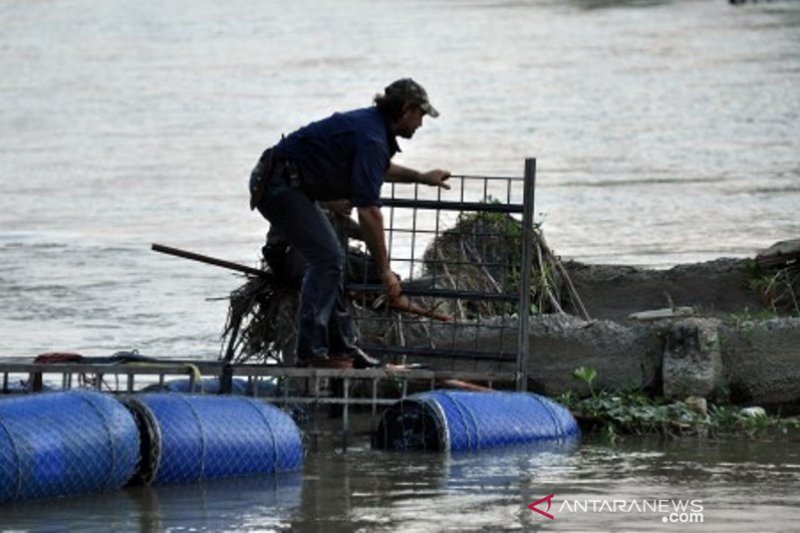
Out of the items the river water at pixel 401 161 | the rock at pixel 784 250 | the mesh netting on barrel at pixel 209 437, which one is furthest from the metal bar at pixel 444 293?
the rock at pixel 784 250

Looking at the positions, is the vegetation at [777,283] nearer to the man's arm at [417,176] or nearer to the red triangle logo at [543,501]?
the man's arm at [417,176]

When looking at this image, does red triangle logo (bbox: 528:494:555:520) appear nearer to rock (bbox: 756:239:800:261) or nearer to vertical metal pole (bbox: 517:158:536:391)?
vertical metal pole (bbox: 517:158:536:391)

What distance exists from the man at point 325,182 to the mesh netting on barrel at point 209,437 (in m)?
1.02

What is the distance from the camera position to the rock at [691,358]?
12.7 m

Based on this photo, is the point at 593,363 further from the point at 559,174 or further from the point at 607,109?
the point at 607,109

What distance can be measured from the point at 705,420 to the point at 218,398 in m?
2.82

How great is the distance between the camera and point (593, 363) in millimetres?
12859

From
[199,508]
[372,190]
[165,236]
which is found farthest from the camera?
[165,236]

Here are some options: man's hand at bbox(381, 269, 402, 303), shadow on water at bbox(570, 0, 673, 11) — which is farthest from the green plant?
shadow on water at bbox(570, 0, 673, 11)

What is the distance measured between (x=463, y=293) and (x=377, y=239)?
92 cm

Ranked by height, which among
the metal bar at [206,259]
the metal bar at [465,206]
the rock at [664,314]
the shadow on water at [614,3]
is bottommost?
the rock at [664,314]

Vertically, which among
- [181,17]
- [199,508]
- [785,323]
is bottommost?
[199,508]

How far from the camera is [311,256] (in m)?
11.9

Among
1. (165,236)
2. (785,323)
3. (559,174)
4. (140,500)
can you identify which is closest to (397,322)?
(785,323)
